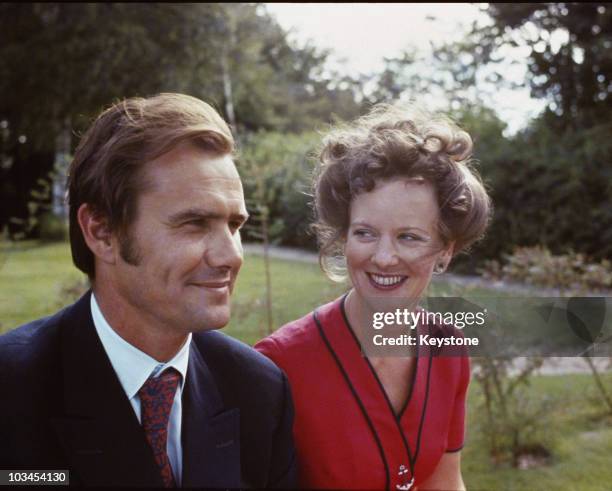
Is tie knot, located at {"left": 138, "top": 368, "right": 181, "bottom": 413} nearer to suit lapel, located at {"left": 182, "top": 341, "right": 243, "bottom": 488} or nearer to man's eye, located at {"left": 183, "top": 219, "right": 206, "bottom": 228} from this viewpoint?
suit lapel, located at {"left": 182, "top": 341, "right": 243, "bottom": 488}

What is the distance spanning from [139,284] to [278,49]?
2831cm

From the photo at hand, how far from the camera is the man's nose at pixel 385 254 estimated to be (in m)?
1.99

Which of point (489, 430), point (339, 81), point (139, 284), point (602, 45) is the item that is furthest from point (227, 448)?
point (339, 81)

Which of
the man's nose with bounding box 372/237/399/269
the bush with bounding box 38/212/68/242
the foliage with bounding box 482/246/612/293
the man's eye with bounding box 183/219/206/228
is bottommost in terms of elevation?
the bush with bounding box 38/212/68/242

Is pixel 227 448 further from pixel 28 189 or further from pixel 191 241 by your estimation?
pixel 28 189

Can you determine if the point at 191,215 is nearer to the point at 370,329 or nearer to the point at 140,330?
the point at 140,330

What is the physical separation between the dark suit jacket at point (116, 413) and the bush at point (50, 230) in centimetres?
1457

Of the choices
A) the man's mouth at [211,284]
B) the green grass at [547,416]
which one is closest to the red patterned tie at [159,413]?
the man's mouth at [211,284]

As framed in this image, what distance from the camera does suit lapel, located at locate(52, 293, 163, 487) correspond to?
1600mm

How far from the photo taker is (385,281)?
2.05 m

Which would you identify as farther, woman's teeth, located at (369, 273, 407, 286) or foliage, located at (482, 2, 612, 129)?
foliage, located at (482, 2, 612, 129)

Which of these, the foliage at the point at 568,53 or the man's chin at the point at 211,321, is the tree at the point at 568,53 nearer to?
the foliage at the point at 568,53

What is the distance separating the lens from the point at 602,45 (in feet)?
31.1

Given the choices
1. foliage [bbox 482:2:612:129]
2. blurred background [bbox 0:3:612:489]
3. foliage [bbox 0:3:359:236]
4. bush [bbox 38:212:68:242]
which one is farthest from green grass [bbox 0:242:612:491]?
bush [bbox 38:212:68:242]
